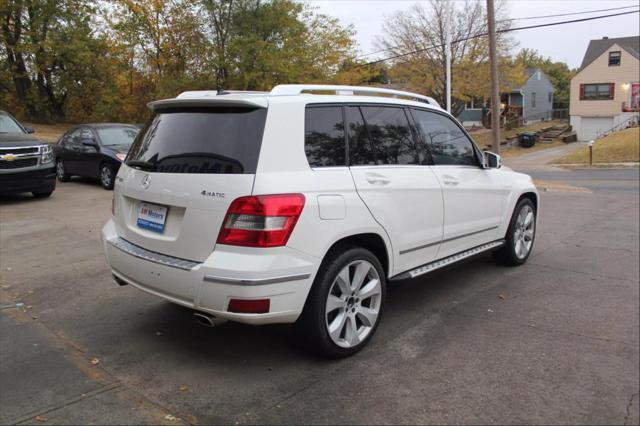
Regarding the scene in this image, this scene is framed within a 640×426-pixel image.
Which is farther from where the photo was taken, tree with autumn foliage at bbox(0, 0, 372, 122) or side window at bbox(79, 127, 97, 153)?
tree with autumn foliage at bbox(0, 0, 372, 122)

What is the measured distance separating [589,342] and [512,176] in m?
2.24

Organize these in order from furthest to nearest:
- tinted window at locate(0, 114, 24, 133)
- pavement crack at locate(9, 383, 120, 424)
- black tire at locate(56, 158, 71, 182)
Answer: black tire at locate(56, 158, 71, 182)
tinted window at locate(0, 114, 24, 133)
pavement crack at locate(9, 383, 120, 424)

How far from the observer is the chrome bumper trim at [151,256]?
3.37 meters

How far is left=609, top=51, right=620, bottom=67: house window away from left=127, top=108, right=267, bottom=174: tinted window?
52.8 meters

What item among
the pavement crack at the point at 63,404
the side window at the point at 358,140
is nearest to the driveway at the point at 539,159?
the side window at the point at 358,140

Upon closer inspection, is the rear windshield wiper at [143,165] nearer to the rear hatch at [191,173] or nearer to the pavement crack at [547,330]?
the rear hatch at [191,173]

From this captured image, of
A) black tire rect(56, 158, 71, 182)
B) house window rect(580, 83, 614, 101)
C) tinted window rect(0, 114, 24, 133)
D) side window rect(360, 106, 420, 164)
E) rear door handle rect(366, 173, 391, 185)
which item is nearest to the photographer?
rear door handle rect(366, 173, 391, 185)

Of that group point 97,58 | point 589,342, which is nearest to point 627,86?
point 97,58

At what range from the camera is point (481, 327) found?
14.2 ft

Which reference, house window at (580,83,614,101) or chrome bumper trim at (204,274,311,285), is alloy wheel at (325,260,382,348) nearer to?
chrome bumper trim at (204,274,311,285)

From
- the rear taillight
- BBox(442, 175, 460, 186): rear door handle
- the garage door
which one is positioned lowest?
the rear taillight

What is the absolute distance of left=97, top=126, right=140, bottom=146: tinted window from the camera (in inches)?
481

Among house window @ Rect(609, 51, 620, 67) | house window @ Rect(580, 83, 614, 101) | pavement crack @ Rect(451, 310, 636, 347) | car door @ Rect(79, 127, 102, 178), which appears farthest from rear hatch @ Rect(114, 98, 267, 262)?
house window @ Rect(609, 51, 620, 67)

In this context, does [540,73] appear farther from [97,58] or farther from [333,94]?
[333,94]
